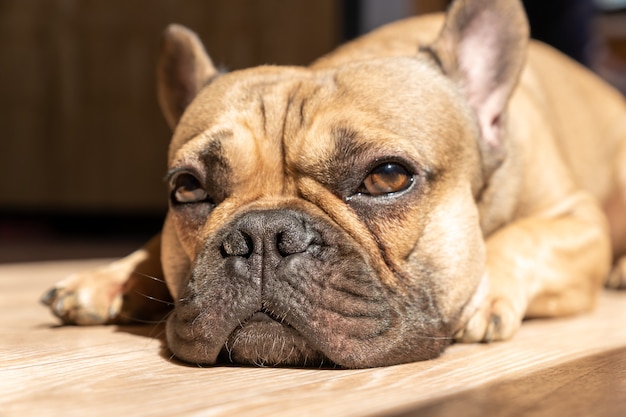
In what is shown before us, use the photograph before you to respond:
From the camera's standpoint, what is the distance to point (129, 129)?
18.9 feet

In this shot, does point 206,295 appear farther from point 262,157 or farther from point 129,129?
point 129,129

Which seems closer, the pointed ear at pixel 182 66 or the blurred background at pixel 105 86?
the pointed ear at pixel 182 66

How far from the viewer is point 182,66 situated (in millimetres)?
2318

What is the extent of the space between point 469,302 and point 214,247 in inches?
22.0

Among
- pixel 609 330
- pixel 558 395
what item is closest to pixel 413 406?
pixel 558 395

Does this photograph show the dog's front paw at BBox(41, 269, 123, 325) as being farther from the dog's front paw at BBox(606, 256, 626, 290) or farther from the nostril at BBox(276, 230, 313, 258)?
the dog's front paw at BBox(606, 256, 626, 290)

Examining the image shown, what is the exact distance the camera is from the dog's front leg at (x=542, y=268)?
183cm

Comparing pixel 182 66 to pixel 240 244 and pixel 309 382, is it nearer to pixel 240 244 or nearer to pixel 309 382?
pixel 240 244

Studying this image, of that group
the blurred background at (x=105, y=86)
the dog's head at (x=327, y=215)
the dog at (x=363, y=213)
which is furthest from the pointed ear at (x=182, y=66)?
the blurred background at (x=105, y=86)

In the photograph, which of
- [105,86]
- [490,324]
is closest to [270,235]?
[490,324]

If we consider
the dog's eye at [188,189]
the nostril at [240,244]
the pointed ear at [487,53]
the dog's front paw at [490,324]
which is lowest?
the dog's front paw at [490,324]

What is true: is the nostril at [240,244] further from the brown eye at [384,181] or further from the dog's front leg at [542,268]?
the dog's front leg at [542,268]

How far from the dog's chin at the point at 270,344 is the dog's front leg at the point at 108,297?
546mm

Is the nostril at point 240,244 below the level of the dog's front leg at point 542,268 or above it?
above
